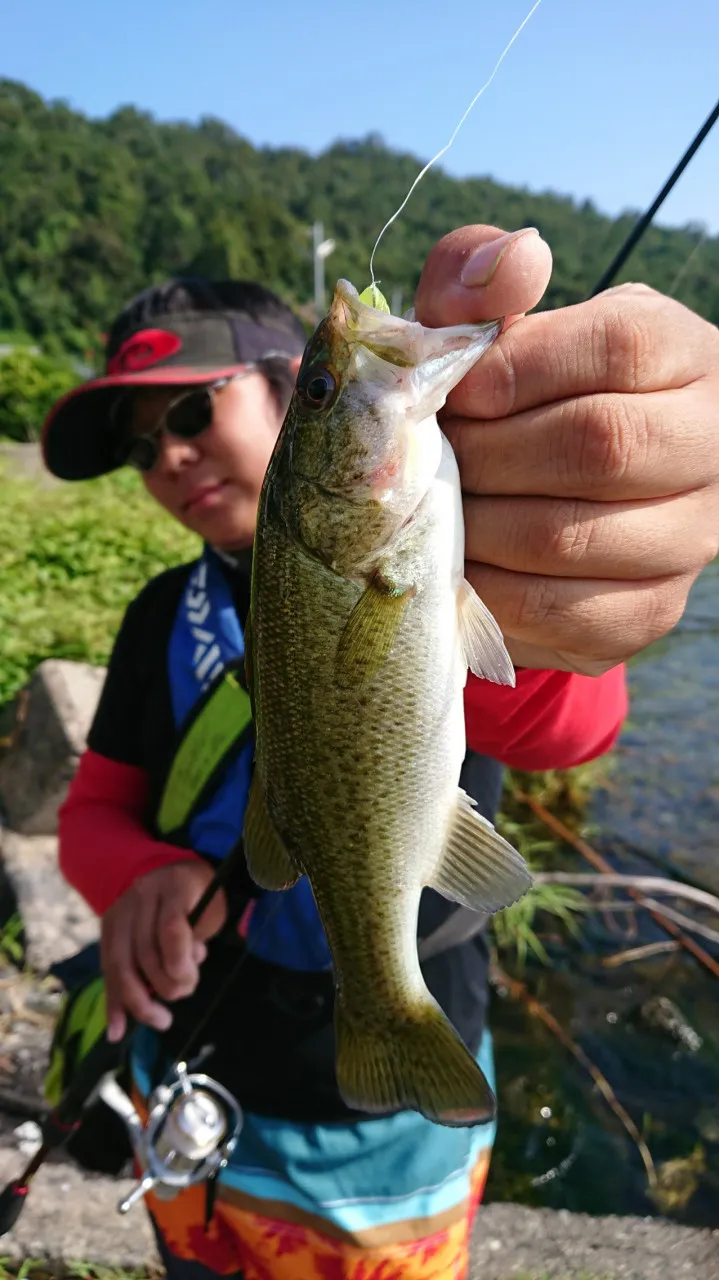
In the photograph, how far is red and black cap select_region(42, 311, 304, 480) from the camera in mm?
2588

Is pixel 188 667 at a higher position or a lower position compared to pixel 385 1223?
higher

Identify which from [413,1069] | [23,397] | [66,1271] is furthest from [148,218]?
[413,1069]

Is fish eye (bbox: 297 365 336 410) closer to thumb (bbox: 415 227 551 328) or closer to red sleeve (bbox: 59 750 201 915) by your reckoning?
thumb (bbox: 415 227 551 328)

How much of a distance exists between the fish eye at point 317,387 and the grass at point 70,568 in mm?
4879

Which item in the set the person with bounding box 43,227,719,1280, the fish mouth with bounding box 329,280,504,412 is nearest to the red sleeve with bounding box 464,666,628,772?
the person with bounding box 43,227,719,1280

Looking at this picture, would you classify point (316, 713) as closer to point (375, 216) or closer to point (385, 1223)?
point (385, 1223)

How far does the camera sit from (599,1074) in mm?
4336

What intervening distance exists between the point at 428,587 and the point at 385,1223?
169cm

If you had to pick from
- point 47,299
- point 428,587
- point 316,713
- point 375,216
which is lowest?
point 47,299

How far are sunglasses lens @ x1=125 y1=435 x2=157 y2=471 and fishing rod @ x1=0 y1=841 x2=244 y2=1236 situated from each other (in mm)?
1385

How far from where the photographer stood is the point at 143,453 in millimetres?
2719

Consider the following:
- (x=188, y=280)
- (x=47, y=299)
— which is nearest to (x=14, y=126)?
(x=47, y=299)

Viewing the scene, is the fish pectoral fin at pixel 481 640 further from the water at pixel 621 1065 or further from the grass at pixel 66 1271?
the water at pixel 621 1065

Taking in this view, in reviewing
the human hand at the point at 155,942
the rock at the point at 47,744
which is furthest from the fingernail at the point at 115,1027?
the rock at the point at 47,744
